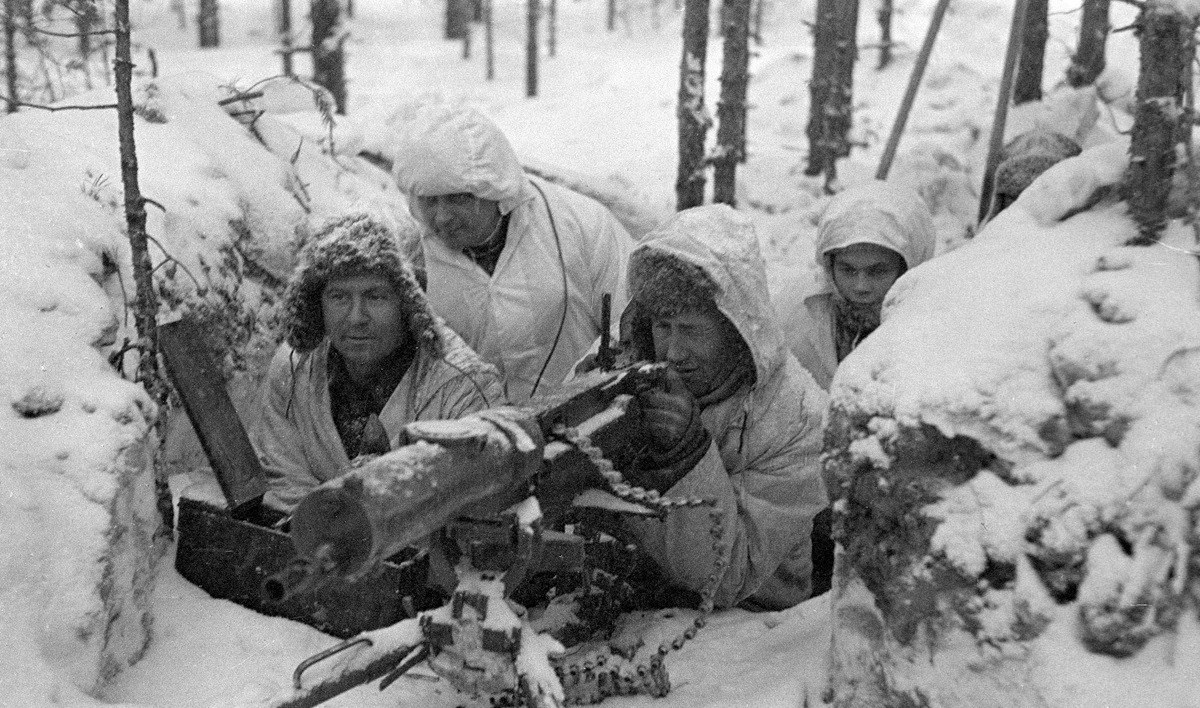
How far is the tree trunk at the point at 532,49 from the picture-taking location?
→ 2197cm

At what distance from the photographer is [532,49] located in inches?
884

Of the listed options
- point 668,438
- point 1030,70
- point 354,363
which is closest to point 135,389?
point 354,363

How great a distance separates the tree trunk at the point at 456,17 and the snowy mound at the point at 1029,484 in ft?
88.1

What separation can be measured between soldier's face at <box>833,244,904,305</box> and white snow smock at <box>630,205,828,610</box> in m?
1.01

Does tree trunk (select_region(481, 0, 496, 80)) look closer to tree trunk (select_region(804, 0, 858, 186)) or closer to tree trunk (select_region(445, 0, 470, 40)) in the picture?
tree trunk (select_region(445, 0, 470, 40))

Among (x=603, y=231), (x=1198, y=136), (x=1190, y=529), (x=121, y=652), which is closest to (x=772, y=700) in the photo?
(x=1190, y=529)

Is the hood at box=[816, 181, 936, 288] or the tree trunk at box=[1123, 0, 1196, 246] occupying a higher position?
the tree trunk at box=[1123, 0, 1196, 246]

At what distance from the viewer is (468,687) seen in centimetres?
211

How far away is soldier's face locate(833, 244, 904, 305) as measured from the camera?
443 cm

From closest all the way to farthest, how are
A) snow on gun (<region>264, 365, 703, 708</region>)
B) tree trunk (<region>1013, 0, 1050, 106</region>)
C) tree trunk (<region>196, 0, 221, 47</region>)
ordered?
snow on gun (<region>264, 365, 703, 708</region>)
tree trunk (<region>1013, 0, 1050, 106</region>)
tree trunk (<region>196, 0, 221, 47</region>)

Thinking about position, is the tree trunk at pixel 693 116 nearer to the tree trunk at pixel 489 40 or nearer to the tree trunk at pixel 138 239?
the tree trunk at pixel 138 239

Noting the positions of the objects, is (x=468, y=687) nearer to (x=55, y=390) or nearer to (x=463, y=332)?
(x=55, y=390)

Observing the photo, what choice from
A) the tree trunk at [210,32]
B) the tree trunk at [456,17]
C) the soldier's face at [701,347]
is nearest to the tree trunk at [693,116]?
the soldier's face at [701,347]

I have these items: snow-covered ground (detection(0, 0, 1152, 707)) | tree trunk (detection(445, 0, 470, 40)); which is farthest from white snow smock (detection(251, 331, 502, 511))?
tree trunk (detection(445, 0, 470, 40))
